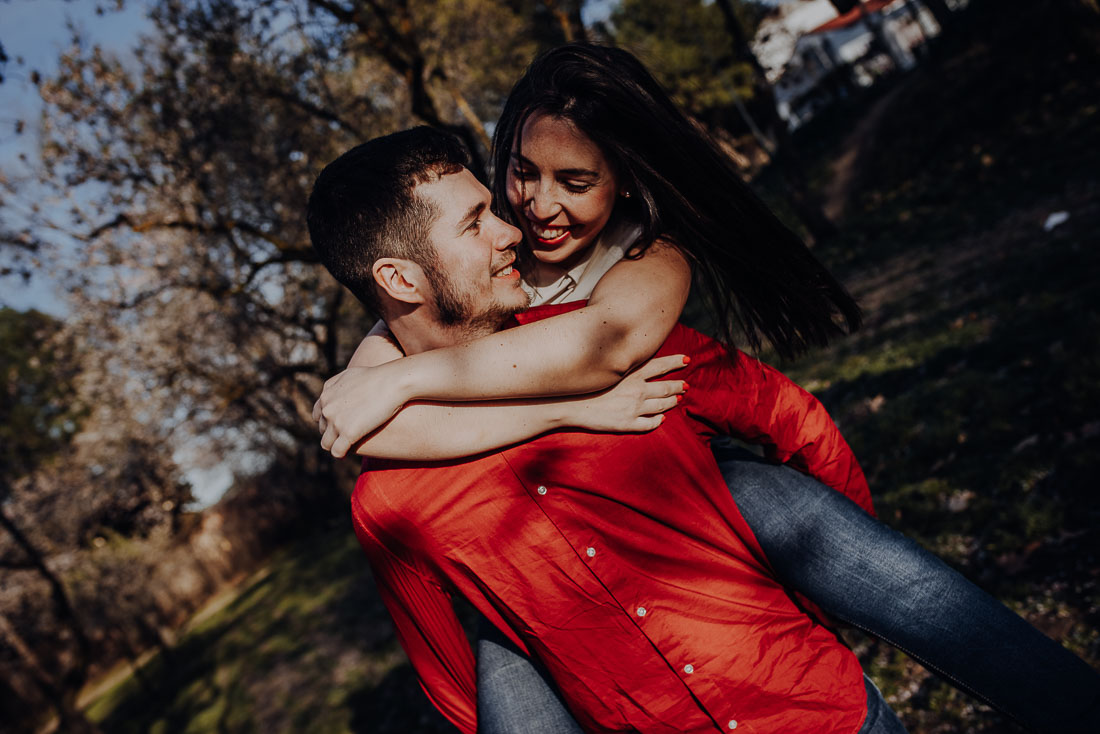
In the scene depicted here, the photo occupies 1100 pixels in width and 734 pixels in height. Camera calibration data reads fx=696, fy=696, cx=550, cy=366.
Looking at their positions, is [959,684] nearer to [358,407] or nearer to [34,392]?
[358,407]

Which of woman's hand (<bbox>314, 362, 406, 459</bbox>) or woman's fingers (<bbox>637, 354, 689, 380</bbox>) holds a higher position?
woman's hand (<bbox>314, 362, 406, 459</bbox>)

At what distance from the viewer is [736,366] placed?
77.4 inches

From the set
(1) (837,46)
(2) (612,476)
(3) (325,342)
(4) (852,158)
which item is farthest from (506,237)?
(1) (837,46)

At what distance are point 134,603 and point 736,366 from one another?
60.7ft

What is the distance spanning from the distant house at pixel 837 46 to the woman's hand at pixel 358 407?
1028 inches

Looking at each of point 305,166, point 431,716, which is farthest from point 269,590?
point 431,716

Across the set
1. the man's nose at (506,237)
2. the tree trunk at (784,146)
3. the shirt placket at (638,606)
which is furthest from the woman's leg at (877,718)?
the tree trunk at (784,146)

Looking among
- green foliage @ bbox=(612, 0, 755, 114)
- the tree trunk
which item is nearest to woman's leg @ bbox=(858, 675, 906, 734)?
the tree trunk

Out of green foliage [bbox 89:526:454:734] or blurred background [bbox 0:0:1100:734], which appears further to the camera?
green foliage [bbox 89:526:454:734]

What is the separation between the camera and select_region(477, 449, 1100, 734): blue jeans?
1614 mm

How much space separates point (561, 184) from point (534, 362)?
2.19 ft

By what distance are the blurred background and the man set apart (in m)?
1.77

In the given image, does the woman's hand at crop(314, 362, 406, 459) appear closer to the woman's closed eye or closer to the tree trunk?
the woman's closed eye

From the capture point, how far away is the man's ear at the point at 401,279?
1.98 m
